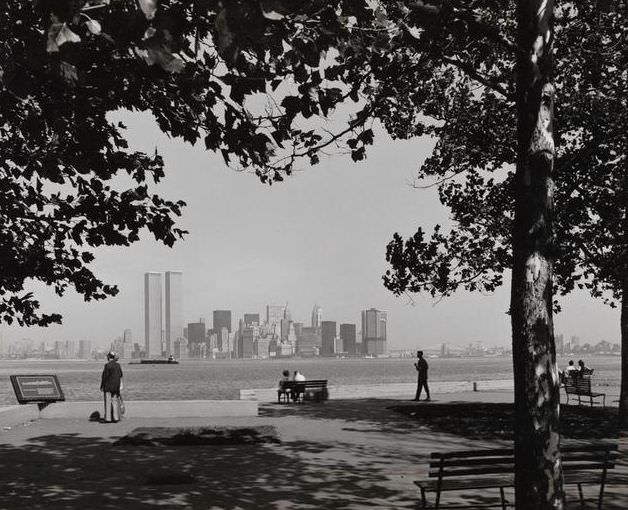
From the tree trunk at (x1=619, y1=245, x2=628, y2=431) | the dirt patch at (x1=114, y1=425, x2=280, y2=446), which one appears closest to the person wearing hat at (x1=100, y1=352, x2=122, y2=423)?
the dirt patch at (x1=114, y1=425, x2=280, y2=446)

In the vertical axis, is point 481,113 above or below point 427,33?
above

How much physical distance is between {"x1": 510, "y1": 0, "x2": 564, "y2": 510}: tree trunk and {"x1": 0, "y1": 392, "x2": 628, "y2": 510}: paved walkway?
211 cm

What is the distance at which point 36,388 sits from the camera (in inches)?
819

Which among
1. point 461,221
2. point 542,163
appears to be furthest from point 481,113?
point 542,163

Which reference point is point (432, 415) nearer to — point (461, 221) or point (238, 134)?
point (461, 221)

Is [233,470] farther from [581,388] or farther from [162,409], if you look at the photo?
[581,388]

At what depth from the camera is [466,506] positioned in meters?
9.04

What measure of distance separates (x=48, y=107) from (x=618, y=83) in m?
12.6

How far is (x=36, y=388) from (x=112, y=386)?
297cm

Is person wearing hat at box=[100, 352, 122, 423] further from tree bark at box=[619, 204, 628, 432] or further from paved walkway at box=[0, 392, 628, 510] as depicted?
tree bark at box=[619, 204, 628, 432]

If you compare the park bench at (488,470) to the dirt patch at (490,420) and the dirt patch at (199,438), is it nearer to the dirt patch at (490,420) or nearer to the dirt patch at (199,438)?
the dirt patch at (199,438)

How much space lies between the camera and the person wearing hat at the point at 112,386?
1914 cm

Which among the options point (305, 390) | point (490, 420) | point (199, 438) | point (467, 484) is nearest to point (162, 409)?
point (199, 438)

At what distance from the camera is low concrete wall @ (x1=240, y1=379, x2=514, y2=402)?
100 ft
